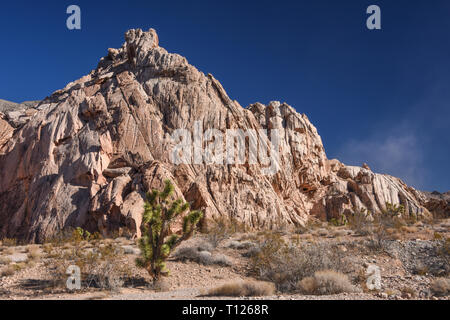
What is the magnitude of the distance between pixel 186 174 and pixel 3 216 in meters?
16.4

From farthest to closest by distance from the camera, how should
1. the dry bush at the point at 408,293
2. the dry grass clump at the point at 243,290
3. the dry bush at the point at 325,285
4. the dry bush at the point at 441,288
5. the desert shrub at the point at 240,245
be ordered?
the desert shrub at the point at 240,245 < the dry grass clump at the point at 243,290 < the dry bush at the point at 325,285 < the dry bush at the point at 441,288 < the dry bush at the point at 408,293

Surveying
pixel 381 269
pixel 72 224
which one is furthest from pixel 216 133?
pixel 381 269

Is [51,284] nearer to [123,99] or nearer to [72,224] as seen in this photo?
[72,224]

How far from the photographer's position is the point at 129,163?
83.5ft

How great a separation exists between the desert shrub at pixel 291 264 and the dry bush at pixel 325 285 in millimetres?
553

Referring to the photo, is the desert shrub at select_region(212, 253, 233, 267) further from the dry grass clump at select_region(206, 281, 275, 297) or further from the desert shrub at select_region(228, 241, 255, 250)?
the dry grass clump at select_region(206, 281, 275, 297)

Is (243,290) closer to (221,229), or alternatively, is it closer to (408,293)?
(408,293)

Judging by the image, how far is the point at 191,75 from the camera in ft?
101

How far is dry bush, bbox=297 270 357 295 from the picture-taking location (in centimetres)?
842

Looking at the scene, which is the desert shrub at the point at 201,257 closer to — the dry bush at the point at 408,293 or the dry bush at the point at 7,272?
the dry bush at the point at 7,272

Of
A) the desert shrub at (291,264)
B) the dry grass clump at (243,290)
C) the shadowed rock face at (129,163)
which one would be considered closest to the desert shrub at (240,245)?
the desert shrub at (291,264)

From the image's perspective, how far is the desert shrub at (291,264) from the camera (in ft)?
33.7

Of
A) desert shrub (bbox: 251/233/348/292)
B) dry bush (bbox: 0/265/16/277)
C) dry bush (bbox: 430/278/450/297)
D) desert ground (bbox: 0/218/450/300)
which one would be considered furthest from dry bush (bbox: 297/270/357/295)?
dry bush (bbox: 0/265/16/277)

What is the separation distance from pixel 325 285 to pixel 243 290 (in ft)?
7.51
